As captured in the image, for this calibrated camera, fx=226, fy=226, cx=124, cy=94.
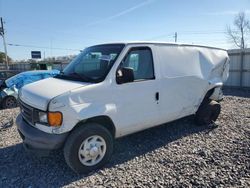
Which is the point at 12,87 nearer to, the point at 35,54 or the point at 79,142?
the point at 79,142

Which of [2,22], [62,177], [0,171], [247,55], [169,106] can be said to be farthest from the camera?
[2,22]

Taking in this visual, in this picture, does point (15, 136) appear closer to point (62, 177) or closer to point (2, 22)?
point (62, 177)

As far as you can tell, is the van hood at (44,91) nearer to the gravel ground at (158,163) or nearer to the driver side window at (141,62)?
the driver side window at (141,62)

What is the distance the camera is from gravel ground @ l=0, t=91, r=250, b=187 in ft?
11.3

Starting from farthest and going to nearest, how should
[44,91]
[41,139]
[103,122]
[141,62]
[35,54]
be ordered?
[35,54] < [141,62] < [103,122] < [44,91] < [41,139]

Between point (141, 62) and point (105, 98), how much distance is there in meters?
1.15

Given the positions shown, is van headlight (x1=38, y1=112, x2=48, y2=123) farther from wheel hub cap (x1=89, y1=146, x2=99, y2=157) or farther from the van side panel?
the van side panel

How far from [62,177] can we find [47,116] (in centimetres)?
106

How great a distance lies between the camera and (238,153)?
167 inches

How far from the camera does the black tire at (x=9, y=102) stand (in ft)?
29.1

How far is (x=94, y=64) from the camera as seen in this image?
4.14m

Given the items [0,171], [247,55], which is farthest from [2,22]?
[0,171]

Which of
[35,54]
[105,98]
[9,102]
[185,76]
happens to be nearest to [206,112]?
[185,76]

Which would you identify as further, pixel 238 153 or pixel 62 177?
pixel 238 153
